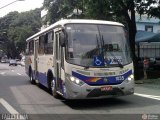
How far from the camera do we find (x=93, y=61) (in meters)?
12.0

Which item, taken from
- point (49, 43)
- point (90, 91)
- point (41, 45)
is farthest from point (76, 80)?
point (41, 45)

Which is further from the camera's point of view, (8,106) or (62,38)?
(8,106)

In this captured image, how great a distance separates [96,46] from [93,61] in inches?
22.7

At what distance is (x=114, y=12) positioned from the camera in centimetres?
2531

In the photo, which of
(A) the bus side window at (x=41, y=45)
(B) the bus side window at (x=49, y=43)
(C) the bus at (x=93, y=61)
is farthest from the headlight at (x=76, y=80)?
(A) the bus side window at (x=41, y=45)

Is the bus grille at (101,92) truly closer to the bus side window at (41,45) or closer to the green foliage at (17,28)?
the bus side window at (41,45)

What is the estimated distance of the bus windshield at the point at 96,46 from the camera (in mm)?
12070

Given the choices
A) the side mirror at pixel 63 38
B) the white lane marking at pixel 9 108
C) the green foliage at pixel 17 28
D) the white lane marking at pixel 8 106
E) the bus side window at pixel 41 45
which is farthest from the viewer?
the green foliage at pixel 17 28

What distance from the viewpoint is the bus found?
11859 mm

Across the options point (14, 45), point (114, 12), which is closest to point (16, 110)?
point (114, 12)

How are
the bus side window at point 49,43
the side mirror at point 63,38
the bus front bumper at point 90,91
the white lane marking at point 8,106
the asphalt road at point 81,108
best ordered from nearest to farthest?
the asphalt road at point 81,108 → the white lane marking at point 8,106 → the bus front bumper at point 90,91 → the side mirror at point 63,38 → the bus side window at point 49,43

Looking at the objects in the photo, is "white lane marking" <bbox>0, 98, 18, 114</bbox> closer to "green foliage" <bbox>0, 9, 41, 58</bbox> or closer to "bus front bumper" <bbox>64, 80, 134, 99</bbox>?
"bus front bumper" <bbox>64, 80, 134, 99</bbox>

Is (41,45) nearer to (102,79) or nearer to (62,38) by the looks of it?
(62,38)

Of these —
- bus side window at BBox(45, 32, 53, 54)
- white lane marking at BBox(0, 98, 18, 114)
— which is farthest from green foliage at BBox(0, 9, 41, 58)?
white lane marking at BBox(0, 98, 18, 114)
